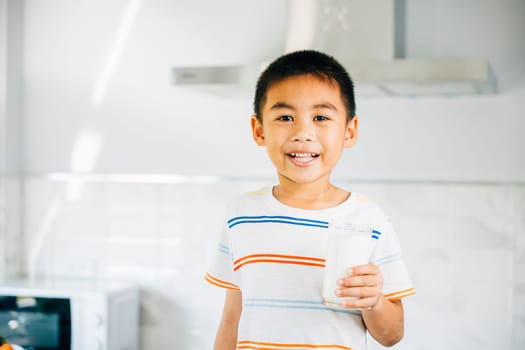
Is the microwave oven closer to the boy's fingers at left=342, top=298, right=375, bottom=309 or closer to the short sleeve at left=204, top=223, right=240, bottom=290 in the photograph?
the short sleeve at left=204, top=223, right=240, bottom=290

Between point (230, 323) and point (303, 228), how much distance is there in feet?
0.74

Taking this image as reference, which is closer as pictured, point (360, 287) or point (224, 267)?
point (360, 287)

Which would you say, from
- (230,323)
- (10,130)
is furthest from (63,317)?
(230,323)

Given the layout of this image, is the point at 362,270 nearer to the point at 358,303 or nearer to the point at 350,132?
the point at 358,303

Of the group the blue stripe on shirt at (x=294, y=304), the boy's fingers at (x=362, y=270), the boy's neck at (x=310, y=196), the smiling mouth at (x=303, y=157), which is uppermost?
the smiling mouth at (x=303, y=157)

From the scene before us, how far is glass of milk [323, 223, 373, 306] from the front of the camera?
38.2 inches

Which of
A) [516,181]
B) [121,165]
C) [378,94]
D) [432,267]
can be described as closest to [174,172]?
[121,165]

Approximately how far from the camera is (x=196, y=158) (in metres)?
2.69

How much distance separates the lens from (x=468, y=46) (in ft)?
7.89

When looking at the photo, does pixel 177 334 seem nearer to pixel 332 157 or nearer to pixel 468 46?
pixel 468 46

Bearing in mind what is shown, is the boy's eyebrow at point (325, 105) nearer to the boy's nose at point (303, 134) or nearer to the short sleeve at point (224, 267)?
the boy's nose at point (303, 134)

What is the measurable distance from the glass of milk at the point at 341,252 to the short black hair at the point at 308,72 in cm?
21

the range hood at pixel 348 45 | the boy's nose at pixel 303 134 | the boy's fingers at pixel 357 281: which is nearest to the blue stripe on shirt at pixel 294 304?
the boy's fingers at pixel 357 281

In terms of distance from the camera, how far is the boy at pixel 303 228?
3.43ft
